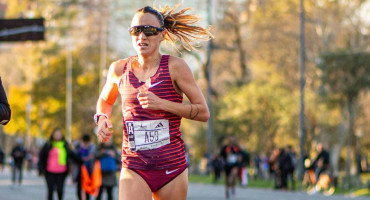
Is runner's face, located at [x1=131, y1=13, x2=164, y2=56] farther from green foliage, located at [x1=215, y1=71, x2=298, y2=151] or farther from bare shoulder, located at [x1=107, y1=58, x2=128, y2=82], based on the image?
green foliage, located at [x1=215, y1=71, x2=298, y2=151]

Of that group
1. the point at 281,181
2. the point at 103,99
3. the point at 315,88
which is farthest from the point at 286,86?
the point at 103,99

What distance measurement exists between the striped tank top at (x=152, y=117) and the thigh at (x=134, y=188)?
0.22 ft

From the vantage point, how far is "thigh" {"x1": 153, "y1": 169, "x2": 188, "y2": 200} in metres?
5.87

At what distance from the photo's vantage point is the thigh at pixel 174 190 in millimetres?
5871

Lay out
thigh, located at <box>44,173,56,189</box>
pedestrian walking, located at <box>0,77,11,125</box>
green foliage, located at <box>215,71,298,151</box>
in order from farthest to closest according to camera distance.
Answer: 1. green foliage, located at <box>215,71,298,151</box>
2. thigh, located at <box>44,173,56,189</box>
3. pedestrian walking, located at <box>0,77,11,125</box>

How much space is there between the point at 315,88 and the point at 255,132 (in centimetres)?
403

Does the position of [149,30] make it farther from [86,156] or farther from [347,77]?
[347,77]

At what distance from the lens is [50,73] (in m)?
68.6

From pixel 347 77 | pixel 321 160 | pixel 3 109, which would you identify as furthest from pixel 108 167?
pixel 347 77

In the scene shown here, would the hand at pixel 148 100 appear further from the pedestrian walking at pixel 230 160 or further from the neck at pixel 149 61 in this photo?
the pedestrian walking at pixel 230 160

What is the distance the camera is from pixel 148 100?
18.5 feet

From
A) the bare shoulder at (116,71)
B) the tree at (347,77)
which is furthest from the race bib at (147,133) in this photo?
the tree at (347,77)

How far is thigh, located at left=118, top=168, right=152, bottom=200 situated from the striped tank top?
7 cm

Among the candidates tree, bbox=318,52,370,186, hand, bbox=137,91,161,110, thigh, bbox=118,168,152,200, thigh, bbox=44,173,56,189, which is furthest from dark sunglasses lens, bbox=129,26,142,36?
tree, bbox=318,52,370,186
